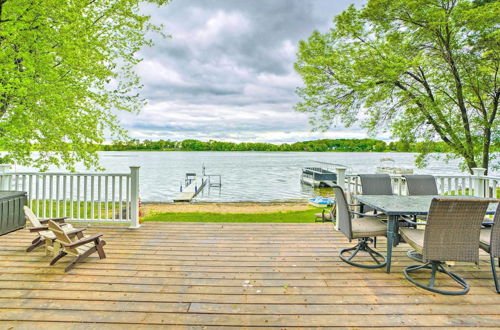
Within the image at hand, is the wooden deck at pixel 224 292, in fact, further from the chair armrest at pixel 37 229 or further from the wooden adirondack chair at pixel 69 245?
the chair armrest at pixel 37 229

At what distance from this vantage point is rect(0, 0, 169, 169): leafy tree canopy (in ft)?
14.3

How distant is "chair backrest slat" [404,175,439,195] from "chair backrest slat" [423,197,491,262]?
1.95 m

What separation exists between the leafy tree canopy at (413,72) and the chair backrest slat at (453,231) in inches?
238

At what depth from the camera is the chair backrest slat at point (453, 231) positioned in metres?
2.49

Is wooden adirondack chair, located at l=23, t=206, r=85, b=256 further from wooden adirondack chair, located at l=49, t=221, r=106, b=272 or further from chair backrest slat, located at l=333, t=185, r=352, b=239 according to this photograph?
chair backrest slat, located at l=333, t=185, r=352, b=239

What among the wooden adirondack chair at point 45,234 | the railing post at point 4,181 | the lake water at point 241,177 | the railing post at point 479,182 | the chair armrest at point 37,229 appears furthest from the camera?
the lake water at point 241,177

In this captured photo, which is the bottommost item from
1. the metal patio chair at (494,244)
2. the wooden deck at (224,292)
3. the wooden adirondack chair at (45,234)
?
the wooden deck at (224,292)

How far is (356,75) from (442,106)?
9.71ft

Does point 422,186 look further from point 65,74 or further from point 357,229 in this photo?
point 65,74

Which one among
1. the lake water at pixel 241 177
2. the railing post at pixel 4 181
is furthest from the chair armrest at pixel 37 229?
the lake water at pixel 241 177

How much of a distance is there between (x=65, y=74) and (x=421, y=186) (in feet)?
23.8

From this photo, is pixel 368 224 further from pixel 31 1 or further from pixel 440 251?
pixel 31 1

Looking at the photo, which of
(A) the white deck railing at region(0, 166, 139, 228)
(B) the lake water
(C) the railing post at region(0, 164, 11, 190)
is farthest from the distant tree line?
(C) the railing post at region(0, 164, 11, 190)

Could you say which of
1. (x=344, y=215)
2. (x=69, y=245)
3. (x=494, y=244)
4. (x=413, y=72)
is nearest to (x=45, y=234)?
(x=69, y=245)
